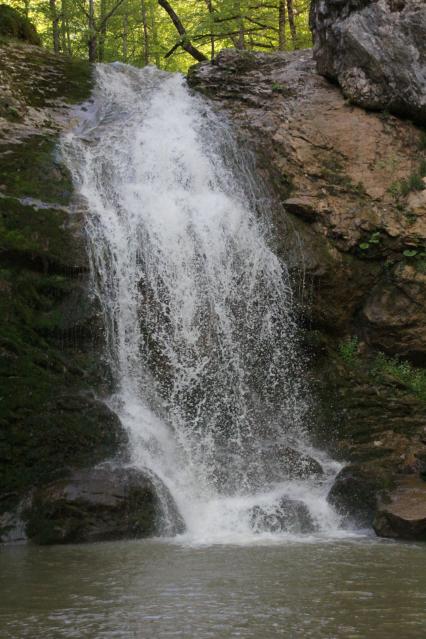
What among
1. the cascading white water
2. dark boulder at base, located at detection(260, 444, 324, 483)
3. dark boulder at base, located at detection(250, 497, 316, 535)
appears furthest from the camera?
dark boulder at base, located at detection(260, 444, 324, 483)

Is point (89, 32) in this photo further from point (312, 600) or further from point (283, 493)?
point (312, 600)

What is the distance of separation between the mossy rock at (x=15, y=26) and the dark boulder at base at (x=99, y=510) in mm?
10332

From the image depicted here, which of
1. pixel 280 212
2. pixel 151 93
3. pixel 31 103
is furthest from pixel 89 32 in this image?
pixel 280 212

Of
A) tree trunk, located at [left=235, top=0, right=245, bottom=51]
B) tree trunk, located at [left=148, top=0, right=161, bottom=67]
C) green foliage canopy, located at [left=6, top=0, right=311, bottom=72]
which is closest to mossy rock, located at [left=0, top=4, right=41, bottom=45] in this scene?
→ green foliage canopy, located at [left=6, top=0, right=311, bottom=72]

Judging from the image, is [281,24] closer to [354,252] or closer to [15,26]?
[15,26]

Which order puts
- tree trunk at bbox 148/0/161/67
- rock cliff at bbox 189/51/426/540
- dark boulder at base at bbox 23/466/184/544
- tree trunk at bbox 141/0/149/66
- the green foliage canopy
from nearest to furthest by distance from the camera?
dark boulder at base at bbox 23/466/184/544 < rock cliff at bbox 189/51/426/540 < the green foliage canopy < tree trunk at bbox 141/0/149/66 < tree trunk at bbox 148/0/161/67

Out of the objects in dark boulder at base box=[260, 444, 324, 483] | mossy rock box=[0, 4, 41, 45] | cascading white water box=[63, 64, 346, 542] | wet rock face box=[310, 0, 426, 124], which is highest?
mossy rock box=[0, 4, 41, 45]

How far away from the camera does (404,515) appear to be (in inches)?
291

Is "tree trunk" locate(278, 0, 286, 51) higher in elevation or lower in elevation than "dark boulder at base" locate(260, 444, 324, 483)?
higher

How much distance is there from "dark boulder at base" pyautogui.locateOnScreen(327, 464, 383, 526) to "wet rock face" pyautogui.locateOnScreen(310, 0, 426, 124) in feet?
21.5

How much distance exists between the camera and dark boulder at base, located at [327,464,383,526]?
26.5ft

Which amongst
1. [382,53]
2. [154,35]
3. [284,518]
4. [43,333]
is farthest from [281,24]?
[284,518]

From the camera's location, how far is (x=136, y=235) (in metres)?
9.83

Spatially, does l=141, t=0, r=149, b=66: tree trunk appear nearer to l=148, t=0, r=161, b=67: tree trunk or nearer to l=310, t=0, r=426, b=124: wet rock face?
l=148, t=0, r=161, b=67: tree trunk
